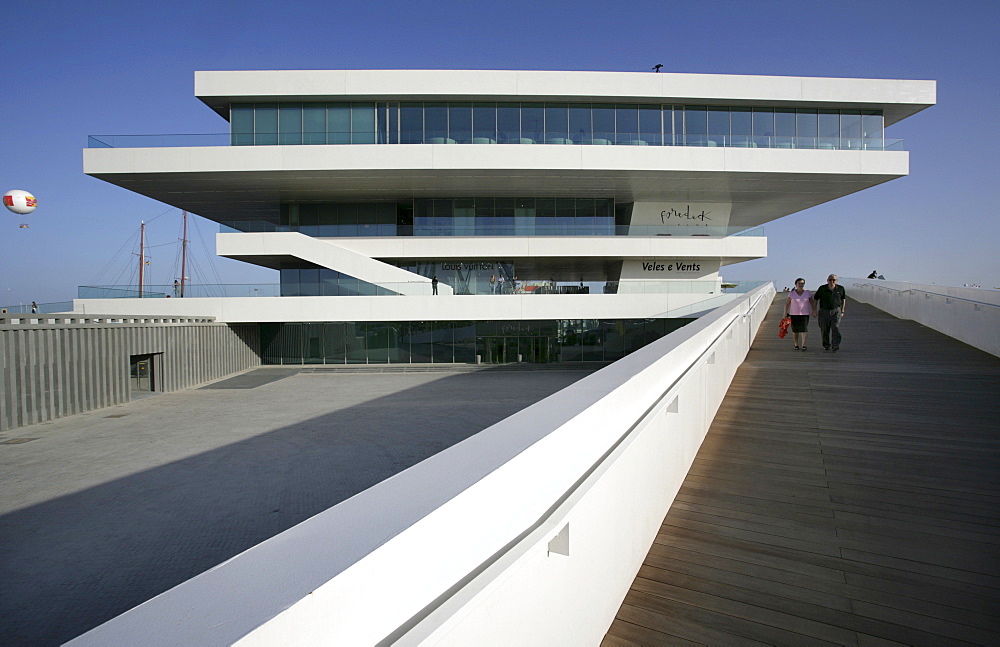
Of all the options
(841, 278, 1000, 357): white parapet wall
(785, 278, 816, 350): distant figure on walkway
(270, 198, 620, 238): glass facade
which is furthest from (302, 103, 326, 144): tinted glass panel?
(841, 278, 1000, 357): white parapet wall

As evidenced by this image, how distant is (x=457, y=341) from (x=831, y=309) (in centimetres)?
2048

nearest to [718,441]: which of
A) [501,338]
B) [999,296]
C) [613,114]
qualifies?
[999,296]

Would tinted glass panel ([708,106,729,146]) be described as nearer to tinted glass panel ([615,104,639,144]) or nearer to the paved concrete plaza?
tinted glass panel ([615,104,639,144])

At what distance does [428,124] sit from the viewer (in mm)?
28953

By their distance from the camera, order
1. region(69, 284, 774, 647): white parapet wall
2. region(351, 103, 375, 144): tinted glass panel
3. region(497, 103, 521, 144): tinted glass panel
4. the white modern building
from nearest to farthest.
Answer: region(69, 284, 774, 647): white parapet wall, the white modern building, region(351, 103, 375, 144): tinted glass panel, region(497, 103, 521, 144): tinted glass panel

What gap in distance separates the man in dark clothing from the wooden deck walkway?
4645mm

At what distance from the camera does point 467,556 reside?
4.83 ft

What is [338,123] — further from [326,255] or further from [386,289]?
[386,289]

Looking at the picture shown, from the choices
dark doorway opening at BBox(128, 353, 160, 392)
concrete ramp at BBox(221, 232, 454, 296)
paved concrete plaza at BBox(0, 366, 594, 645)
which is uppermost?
concrete ramp at BBox(221, 232, 454, 296)

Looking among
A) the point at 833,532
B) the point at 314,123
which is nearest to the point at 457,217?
the point at 314,123

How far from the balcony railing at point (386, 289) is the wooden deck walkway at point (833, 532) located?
67.7ft

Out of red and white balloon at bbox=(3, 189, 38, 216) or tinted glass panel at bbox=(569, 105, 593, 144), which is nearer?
red and white balloon at bbox=(3, 189, 38, 216)

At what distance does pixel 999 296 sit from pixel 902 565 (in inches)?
468

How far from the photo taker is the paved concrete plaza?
752cm
